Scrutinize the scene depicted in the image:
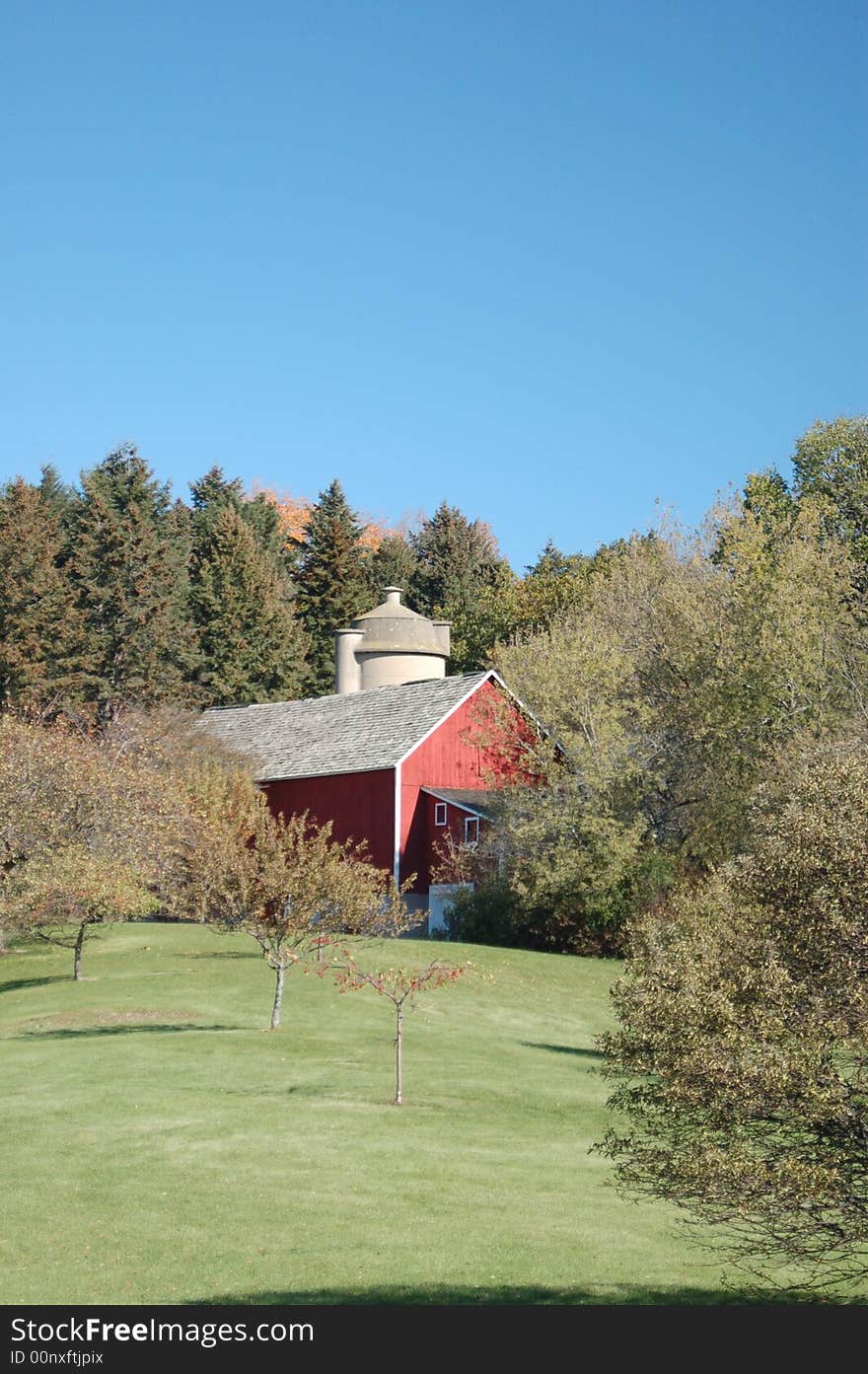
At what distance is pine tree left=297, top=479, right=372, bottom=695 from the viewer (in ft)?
276

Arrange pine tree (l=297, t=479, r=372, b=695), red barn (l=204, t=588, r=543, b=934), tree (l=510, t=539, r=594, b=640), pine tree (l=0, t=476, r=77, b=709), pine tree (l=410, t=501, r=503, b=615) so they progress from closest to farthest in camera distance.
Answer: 1. red barn (l=204, t=588, r=543, b=934)
2. pine tree (l=0, t=476, r=77, b=709)
3. tree (l=510, t=539, r=594, b=640)
4. pine tree (l=297, t=479, r=372, b=695)
5. pine tree (l=410, t=501, r=503, b=615)

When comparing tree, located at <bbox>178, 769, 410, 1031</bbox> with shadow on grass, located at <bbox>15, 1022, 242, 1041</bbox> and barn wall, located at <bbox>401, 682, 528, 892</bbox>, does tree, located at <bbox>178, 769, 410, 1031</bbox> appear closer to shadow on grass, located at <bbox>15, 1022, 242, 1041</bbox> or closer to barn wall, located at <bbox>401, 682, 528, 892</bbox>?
shadow on grass, located at <bbox>15, 1022, 242, 1041</bbox>

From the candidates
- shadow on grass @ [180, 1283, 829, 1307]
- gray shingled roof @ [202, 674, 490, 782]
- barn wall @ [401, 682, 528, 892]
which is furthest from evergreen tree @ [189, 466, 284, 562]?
shadow on grass @ [180, 1283, 829, 1307]

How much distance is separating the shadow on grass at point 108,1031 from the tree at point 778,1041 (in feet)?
62.3

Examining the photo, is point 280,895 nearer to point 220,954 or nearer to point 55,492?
point 220,954

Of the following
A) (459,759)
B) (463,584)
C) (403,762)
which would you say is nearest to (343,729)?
(459,759)

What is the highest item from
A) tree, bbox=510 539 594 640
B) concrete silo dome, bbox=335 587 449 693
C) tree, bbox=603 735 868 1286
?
tree, bbox=510 539 594 640

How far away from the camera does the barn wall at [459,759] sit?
51188mm

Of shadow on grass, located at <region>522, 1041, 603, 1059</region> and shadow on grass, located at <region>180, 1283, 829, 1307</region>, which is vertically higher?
shadow on grass, located at <region>522, 1041, 603, 1059</region>

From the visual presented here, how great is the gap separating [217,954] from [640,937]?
2751cm

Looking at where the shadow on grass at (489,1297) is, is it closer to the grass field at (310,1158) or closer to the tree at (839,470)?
the grass field at (310,1158)

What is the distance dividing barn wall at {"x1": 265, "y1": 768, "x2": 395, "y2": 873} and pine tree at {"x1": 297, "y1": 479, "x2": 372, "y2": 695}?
27791 millimetres

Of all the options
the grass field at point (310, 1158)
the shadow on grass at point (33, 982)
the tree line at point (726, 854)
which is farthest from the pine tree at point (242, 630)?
the grass field at point (310, 1158)

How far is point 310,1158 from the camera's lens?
19.1 m
